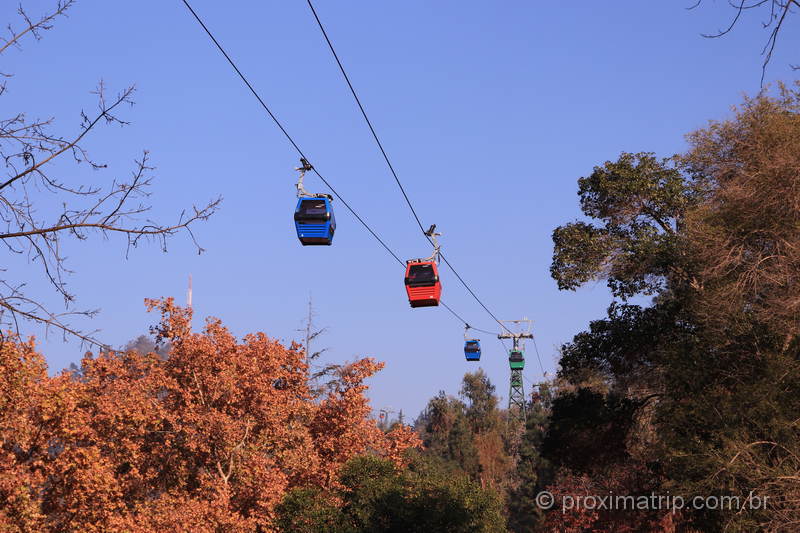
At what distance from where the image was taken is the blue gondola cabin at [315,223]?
2309 centimetres

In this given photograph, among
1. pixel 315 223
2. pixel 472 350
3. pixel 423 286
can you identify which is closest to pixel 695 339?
pixel 423 286

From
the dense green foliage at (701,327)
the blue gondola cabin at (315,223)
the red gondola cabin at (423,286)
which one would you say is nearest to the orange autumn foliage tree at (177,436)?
the red gondola cabin at (423,286)

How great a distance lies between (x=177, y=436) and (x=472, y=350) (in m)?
28.3

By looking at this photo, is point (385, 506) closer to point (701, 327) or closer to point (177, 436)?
point (177, 436)

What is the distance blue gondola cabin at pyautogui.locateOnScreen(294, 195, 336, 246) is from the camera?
23.1 metres

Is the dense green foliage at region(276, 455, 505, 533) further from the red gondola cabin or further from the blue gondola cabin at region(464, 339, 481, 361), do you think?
the blue gondola cabin at region(464, 339, 481, 361)

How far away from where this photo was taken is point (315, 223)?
75.8ft

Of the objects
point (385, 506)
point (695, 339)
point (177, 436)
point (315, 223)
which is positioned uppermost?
point (315, 223)

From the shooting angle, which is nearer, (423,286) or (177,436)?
(177,436)

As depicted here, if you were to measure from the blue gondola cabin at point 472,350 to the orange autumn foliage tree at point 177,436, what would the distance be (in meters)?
20.8

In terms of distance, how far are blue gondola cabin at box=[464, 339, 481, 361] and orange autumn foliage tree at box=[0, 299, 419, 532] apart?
20.8 metres

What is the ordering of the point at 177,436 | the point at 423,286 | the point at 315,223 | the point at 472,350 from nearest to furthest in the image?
the point at 315,223 < the point at 177,436 < the point at 423,286 < the point at 472,350

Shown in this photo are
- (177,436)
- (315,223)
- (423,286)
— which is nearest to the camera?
(315,223)

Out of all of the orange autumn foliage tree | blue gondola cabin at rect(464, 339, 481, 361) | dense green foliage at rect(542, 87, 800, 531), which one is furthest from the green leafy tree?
blue gondola cabin at rect(464, 339, 481, 361)
